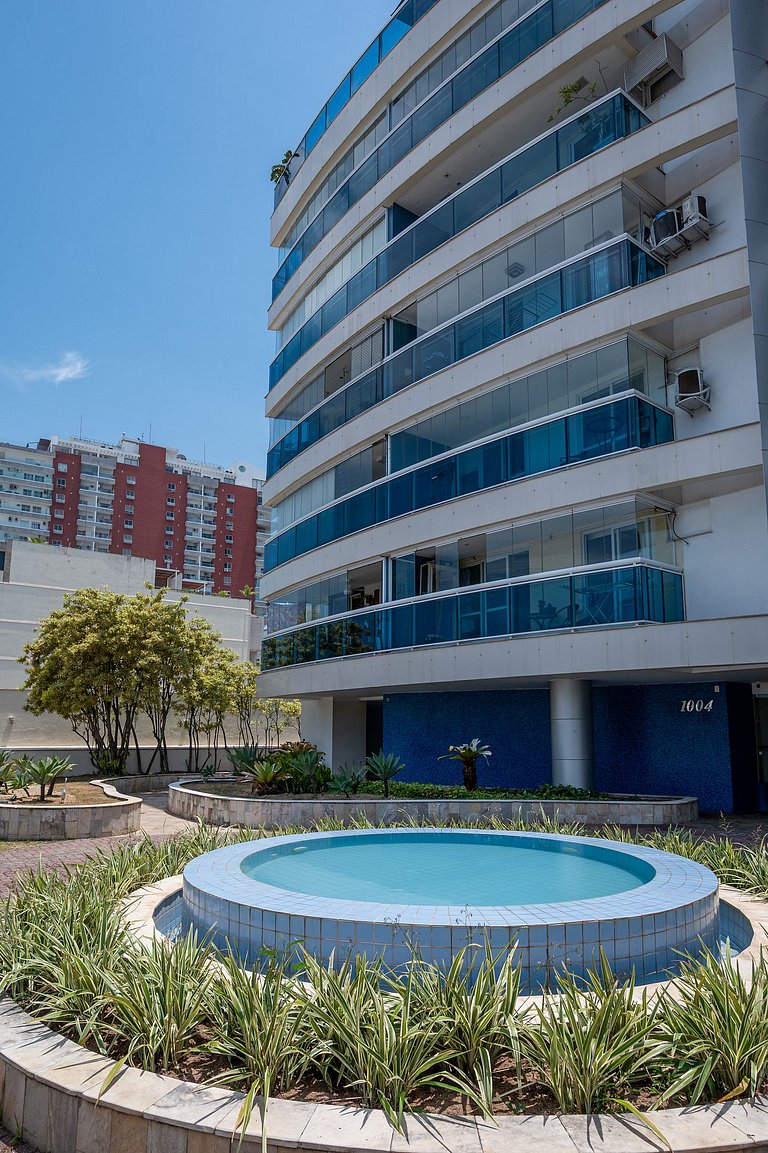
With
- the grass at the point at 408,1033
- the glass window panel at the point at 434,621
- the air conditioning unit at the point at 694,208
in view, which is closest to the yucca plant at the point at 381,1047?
the grass at the point at 408,1033

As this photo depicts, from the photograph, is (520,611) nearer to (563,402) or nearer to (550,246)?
(563,402)

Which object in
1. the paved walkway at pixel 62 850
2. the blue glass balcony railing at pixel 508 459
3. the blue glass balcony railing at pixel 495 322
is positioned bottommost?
the paved walkway at pixel 62 850

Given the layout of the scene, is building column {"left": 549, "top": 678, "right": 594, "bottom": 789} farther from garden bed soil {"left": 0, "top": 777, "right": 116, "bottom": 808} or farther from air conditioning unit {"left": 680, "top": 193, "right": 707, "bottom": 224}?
air conditioning unit {"left": 680, "top": 193, "right": 707, "bottom": 224}

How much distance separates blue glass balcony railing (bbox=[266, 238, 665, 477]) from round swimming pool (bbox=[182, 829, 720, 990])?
41.2 feet

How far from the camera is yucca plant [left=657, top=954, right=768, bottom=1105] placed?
4.47 m

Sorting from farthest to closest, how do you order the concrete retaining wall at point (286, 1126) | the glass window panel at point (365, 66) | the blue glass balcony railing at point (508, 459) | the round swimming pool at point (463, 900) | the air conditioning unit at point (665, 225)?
the glass window panel at point (365, 66), the air conditioning unit at point (665, 225), the blue glass balcony railing at point (508, 459), the round swimming pool at point (463, 900), the concrete retaining wall at point (286, 1126)

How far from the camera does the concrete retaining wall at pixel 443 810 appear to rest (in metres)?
16.1

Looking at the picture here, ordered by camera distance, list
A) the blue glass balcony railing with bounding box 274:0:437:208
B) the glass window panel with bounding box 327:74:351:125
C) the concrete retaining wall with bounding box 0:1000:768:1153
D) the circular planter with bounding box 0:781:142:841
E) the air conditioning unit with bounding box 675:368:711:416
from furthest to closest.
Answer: the glass window panel with bounding box 327:74:351:125 → the blue glass balcony railing with bounding box 274:0:437:208 → the air conditioning unit with bounding box 675:368:711:416 → the circular planter with bounding box 0:781:142:841 → the concrete retaining wall with bounding box 0:1000:768:1153

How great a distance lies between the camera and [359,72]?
27.6 metres

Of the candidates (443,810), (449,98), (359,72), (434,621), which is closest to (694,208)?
(449,98)

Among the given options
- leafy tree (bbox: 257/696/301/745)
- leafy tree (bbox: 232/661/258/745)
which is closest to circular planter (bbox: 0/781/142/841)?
leafy tree (bbox: 232/661/258/745)

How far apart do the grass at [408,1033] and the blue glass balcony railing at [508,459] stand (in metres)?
13.5

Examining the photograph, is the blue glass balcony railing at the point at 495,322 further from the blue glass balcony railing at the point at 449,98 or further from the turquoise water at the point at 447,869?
the turquoise water at the point at 447,869

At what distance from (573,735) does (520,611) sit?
124 inches
